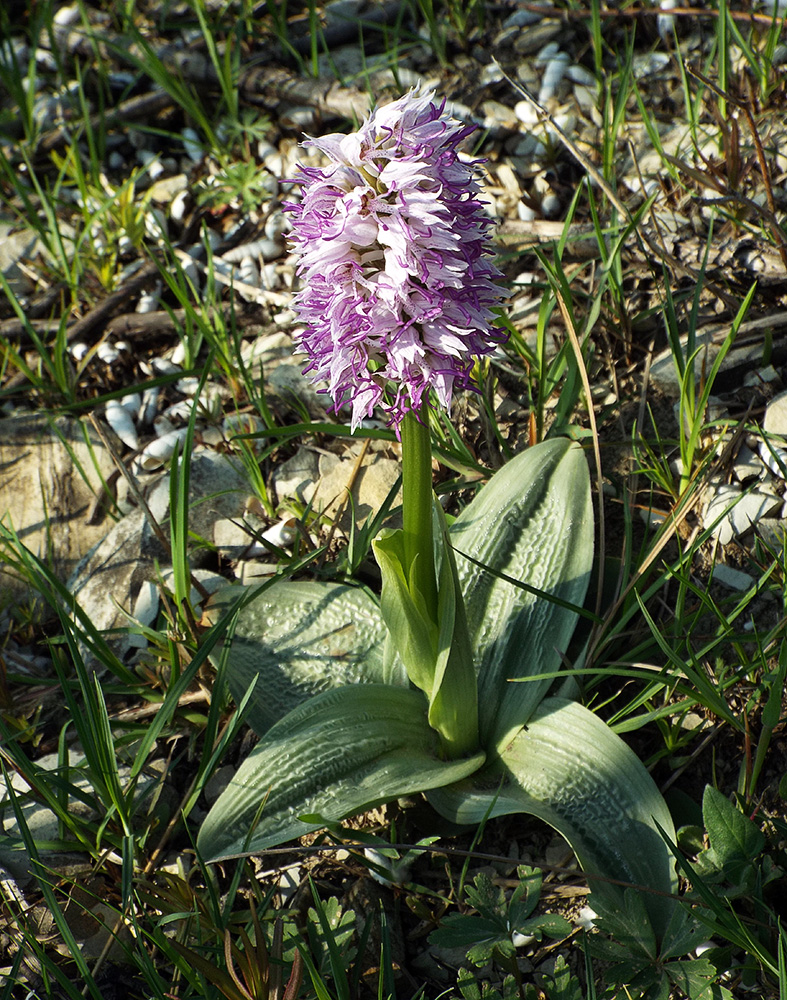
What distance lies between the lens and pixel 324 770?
219 centimetres

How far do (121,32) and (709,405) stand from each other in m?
3.95

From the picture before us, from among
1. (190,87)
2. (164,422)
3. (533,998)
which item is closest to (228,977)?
(533,998)

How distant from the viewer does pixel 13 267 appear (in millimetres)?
4305

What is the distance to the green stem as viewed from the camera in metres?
1.94

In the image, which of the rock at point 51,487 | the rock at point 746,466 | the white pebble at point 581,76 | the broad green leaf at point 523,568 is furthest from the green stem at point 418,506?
the white pebble at point 581,76

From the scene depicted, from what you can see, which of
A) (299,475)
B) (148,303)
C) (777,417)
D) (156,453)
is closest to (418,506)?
(299,475)

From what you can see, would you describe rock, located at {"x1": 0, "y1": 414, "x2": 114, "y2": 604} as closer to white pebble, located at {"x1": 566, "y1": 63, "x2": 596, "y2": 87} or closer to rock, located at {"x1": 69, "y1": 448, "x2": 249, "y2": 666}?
rock, located at {"x1": 69, "y1": 448, "x2": 249, "y2": 666}

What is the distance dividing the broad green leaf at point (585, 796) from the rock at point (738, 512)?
0.85m

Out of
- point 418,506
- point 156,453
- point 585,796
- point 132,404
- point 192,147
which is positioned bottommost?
point 585,796

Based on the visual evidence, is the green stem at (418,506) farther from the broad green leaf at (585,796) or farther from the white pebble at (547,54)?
the white pebble at (547,54)

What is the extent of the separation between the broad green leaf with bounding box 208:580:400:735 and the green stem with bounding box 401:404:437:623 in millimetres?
474

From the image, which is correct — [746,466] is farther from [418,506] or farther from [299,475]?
[299,475]

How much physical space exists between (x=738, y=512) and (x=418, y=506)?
50.2 inches

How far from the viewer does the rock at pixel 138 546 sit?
3.10 m
